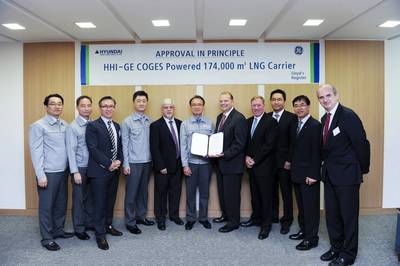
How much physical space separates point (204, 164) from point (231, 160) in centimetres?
44

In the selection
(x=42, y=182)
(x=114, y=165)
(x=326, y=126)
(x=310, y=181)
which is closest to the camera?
(x=326, y=126)

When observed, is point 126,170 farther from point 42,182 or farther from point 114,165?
point 42,182

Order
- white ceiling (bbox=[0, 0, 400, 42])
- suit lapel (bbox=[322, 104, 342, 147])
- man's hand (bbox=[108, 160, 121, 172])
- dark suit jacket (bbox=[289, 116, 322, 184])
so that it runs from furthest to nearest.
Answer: man's hand (bbox=[108, 160, 121, 172]) < dark suit jacket (bbox=[289, 116, 322, 184]) < white ceiling (bbox=[0, 0, 400, 42]) < suit lapel (bbox=[322, 104, 342, 147])

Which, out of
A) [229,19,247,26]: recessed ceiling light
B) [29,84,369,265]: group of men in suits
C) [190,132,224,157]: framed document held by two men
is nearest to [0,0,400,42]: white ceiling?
[229,19,247,26]: recessed ceiling light

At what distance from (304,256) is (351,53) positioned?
3215 millimetres

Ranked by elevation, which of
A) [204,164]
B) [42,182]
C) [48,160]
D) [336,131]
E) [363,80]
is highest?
[363,80]

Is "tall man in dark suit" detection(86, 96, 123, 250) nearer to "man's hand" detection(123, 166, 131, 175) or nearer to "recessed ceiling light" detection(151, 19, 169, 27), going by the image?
"man's hand" detection(123, 166, 131, 175)

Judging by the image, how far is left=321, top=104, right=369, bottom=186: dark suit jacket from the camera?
317cm

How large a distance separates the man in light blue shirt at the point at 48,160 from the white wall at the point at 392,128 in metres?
4.71

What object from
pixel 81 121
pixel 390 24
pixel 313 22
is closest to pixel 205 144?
pixel 81 121

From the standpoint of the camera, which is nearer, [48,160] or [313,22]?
[48,160]

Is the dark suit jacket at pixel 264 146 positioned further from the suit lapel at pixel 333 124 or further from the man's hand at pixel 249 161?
the suit lapel at pixel 333 124

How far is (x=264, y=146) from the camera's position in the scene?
4.18 m

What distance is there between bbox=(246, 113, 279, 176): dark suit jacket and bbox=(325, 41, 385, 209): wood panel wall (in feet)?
5.21
